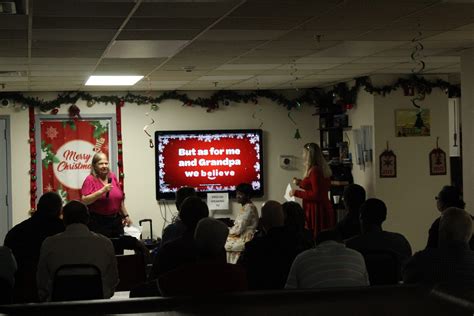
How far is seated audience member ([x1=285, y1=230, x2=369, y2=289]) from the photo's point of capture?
12.2 ft

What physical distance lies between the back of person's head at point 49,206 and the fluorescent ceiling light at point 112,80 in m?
3.19

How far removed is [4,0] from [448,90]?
646cm

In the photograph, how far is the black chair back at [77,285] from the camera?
162 inches

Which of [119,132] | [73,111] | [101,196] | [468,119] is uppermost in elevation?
[73,111]

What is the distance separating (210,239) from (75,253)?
1.17m

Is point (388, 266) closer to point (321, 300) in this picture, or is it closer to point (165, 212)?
point (321, 300)

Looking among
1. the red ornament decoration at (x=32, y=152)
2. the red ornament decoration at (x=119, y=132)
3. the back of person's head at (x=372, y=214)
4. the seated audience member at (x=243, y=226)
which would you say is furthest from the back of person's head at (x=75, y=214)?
the red ornament decoration at (x=119, y=132)

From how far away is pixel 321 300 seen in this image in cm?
82

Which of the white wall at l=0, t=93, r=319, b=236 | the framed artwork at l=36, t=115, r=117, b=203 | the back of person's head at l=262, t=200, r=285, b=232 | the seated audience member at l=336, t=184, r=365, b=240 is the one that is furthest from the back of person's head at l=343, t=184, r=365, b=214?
the framed artwork at l=36, t=115, r=117, b=203

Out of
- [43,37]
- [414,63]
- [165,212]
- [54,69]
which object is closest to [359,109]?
[414,63]

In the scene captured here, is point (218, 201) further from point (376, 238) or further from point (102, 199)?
point (376, 238)

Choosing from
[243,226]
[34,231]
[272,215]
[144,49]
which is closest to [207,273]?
[272,215]

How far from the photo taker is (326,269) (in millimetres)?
3744

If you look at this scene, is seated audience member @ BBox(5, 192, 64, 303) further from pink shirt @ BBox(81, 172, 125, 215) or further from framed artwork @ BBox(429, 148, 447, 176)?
framed artwork @ BBox(429, 148, 447, 176)
